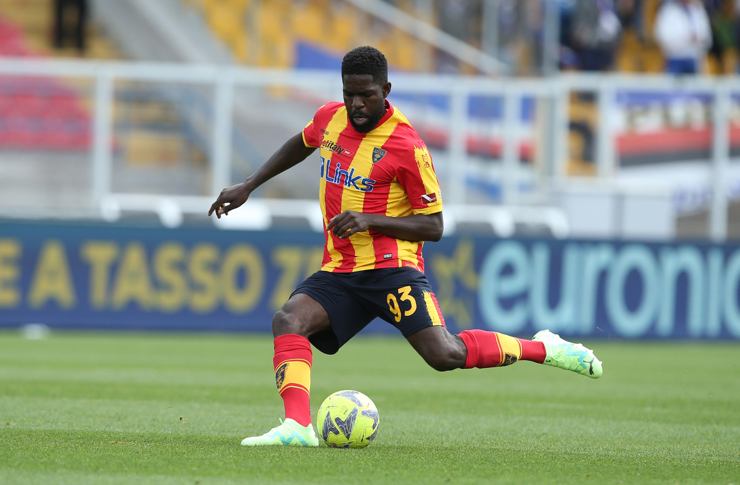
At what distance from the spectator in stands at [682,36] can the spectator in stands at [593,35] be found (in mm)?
935

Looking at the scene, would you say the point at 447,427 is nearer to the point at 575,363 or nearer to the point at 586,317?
the point at 575,363

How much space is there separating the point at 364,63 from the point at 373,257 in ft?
3.63

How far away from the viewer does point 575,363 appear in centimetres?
810

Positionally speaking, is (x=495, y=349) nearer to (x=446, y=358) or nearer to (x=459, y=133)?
(x=446, y=358)

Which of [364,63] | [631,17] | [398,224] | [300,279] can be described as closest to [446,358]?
[398,224]

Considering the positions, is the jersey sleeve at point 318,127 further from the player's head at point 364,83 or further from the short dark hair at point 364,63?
the short dark hair at point 364,63

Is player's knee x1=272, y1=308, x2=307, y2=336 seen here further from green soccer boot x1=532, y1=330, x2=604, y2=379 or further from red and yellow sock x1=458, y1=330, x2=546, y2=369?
green soccer boot x1=532, y1=330, x2=604, y2=379

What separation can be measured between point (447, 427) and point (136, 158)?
9.94 m

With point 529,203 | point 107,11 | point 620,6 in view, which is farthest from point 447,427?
point 620,6

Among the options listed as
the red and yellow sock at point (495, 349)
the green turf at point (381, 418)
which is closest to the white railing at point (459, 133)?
the green turf at point (381, 418)

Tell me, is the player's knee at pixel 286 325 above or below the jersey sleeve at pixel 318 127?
below

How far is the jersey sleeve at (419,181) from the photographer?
773cm

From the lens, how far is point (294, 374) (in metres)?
7.55

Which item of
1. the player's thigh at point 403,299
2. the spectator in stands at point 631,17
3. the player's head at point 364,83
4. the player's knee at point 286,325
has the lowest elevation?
the player's knee at point 286,325
